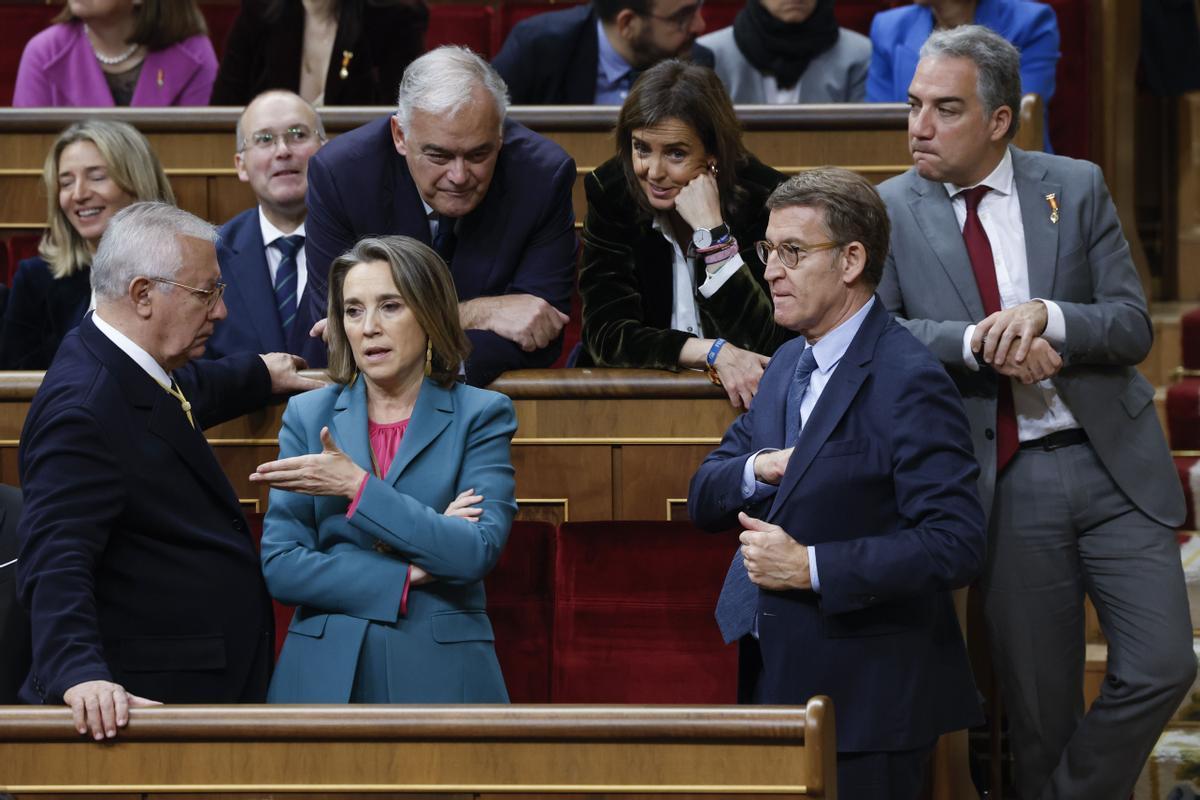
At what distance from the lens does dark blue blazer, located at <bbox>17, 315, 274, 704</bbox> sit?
175cm

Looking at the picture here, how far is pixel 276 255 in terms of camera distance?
2.73 meters

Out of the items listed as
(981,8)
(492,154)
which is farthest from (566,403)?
(981,8)

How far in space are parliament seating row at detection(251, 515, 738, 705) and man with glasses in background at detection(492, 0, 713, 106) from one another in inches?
50.0

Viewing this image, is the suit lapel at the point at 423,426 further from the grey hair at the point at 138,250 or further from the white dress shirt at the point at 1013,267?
the white dress shirt at the point at 1013,267

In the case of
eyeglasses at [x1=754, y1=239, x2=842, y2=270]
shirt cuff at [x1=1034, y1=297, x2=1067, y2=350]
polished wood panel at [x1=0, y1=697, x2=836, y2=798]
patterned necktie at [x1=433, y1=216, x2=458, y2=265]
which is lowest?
polished wood panel at [x1=0, y1=697, x2=836, y2=798]

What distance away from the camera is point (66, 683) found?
1700mm

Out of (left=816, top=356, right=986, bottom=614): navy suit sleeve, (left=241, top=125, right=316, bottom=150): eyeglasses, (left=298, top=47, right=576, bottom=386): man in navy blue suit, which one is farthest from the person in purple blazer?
(left=816, top=356, right=986, bottom=614): navy suit sleeve

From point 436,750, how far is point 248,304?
Answer: 117 centimetres

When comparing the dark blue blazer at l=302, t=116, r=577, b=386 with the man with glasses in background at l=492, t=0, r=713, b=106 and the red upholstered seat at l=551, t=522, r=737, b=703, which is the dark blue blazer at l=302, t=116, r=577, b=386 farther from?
the man with glasses in background at l=492, t=0, r=713, b=106

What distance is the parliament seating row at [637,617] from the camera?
91.6 inches

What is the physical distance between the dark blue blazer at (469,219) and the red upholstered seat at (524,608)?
11.0 inches

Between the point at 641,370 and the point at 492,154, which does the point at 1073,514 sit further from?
the point at 492,154

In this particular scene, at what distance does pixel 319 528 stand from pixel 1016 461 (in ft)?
2.96

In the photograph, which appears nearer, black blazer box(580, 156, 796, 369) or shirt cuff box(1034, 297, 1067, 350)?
shirt cuff box(1034, 297, 1067, 350)
